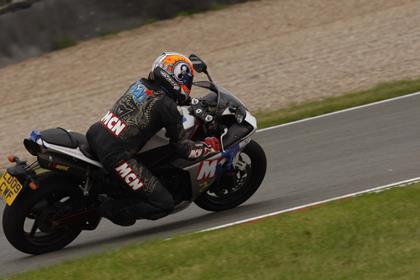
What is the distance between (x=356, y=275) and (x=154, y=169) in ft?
8.93

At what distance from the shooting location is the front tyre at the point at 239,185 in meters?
8.99

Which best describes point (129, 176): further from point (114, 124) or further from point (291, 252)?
point (291, 252)

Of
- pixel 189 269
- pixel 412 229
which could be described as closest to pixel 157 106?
pixel 189 269

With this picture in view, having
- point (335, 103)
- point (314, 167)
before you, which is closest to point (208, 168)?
point (314, 167)

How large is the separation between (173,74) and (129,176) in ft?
3.21

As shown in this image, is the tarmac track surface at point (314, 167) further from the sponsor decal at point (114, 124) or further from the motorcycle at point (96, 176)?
the sponsor decal at point (114, 124)

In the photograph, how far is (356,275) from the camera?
6336 mm

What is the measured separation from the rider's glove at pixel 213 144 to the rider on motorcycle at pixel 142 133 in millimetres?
260

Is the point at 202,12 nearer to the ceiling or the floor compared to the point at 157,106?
nearer to the floor

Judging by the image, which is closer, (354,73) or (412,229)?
(412,229)

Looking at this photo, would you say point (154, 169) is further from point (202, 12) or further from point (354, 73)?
point (202, 12)

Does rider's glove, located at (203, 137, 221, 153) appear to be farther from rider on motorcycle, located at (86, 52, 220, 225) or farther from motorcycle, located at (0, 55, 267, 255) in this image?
rider on motorcycle, located at (86, 52, 220, 225)

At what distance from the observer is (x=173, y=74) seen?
8.22 metres

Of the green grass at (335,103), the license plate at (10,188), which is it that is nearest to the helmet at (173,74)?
the license plate at (10,188)
